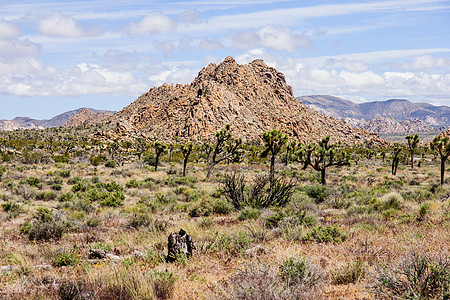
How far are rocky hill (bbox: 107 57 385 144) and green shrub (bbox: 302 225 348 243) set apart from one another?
291ft

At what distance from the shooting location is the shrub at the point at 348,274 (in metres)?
5.19

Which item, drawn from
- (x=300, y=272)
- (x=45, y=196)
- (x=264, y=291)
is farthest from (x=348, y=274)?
(x=45, y=196)

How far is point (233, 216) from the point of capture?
1362cm

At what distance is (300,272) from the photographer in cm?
489

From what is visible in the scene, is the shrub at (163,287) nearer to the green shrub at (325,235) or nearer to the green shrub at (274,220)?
the green shrub at (325,235)

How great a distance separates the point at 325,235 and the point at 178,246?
3839 mm

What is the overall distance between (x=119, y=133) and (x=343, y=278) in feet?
311

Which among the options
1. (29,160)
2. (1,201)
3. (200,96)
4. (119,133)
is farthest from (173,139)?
(1,201)

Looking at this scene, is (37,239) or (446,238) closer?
(446,238)

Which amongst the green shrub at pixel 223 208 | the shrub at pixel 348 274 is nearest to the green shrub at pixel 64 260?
the shrub at pixel 348 274

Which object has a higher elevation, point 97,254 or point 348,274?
point 348,274

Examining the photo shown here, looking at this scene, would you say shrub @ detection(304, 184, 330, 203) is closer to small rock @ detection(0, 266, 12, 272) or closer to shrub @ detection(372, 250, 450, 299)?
shrub @ detection(372, 250, 450, 299)

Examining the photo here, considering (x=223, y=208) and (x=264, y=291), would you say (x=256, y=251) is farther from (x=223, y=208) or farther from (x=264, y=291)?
(x=223, y=208)

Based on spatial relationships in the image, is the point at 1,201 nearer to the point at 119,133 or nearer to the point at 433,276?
the point at 433,276
